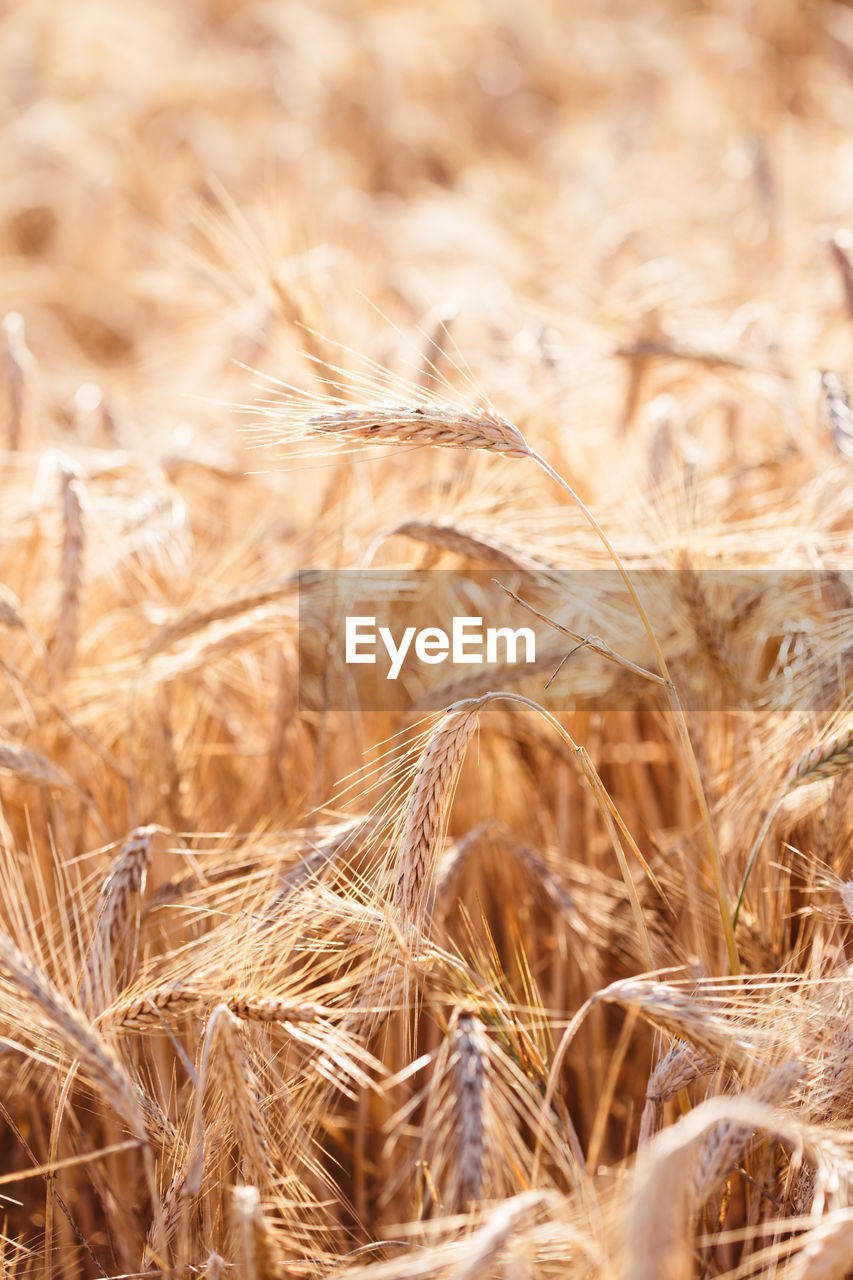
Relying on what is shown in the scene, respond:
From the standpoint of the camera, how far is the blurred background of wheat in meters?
0.86

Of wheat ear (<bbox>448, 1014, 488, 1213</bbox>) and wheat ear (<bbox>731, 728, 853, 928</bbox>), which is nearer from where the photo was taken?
wheat ear (<bbox>448, 1014, 488, 1213</bbox>)

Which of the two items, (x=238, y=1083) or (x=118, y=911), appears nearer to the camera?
(x=238, y=1083)

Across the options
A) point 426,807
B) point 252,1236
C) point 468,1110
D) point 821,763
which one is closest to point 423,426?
point 426,807

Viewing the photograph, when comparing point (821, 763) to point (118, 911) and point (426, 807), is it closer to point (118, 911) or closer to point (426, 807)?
point (426, 807)

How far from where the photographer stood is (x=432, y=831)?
36.3 inches

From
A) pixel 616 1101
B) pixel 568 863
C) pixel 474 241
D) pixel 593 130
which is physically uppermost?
pixel 593 130

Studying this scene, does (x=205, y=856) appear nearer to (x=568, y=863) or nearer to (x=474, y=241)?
(x=568, y=863)

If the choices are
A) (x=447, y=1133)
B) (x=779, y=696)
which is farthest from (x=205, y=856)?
(x=779, y=696)

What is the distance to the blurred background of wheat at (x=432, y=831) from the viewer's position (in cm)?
86

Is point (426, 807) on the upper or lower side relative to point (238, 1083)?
upper

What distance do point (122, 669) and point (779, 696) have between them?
0.99 m

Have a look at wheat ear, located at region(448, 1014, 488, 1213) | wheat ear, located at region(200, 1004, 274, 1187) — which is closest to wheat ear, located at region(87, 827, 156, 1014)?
wheat ear, located at region(200, 1004, 274, 1187)

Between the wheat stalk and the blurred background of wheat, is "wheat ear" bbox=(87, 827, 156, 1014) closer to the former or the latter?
the blurred background of wheat

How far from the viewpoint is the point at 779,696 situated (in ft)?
3.88
